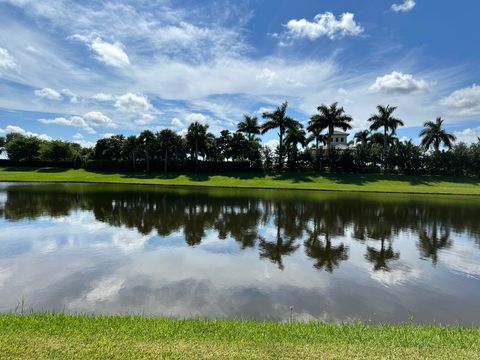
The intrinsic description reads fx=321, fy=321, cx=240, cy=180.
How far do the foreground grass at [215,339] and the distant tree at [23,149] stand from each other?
93047 millimetres

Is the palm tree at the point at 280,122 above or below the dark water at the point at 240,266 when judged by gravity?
above

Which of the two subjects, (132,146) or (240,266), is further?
(132,146)

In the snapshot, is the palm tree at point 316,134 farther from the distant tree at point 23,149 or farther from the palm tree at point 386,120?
the distant tree at point 23,149

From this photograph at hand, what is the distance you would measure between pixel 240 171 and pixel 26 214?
48755 mm

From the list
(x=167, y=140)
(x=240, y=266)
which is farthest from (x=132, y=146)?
(x=240, y=266)

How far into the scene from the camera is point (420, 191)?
1850 inches

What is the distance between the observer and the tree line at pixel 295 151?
212 feet

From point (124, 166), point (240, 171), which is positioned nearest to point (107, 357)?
point (240, 171)

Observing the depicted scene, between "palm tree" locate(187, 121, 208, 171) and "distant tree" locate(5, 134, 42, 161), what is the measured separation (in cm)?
4682

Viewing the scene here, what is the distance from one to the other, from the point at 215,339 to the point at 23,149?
3811 inches

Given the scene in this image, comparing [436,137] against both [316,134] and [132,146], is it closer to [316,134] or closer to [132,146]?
[316,134]

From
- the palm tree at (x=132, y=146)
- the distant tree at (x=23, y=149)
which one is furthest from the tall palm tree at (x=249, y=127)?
the distant tree at (x=23, y=149)

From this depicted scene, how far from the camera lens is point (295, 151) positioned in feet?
221

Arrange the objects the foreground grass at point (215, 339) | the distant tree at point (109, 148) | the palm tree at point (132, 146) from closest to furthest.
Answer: the foreground grass at point (215, 339), the palm tree at point (132, 146), the distant tree at point (109, 148)
